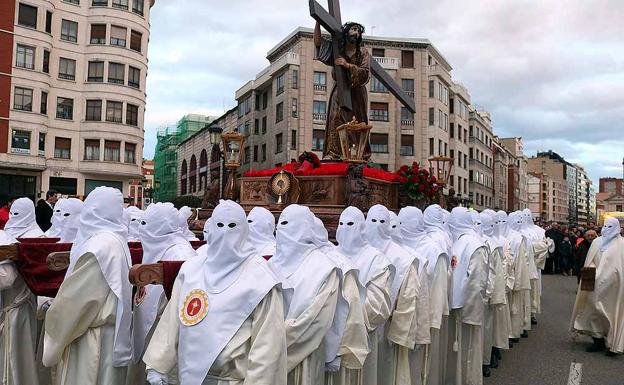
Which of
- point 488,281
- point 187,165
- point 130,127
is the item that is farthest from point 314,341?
point 187,165

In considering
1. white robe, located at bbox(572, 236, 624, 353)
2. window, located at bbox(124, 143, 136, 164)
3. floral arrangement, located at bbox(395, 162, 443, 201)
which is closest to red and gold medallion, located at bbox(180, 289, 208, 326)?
white robe, located at bbox(572, 236, 624, 353)

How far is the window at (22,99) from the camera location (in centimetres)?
3447

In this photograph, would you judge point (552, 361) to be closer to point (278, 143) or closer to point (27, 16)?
point (27, 16)

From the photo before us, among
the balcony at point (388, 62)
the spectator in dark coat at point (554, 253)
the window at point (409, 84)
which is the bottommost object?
the spectator in dark coat at point (554, 253)

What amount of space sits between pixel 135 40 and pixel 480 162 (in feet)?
149

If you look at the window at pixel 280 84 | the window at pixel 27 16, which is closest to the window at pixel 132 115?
the window at pixel 27 16

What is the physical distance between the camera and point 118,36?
126 feet

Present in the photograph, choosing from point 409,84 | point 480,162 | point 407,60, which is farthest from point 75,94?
point 480,162

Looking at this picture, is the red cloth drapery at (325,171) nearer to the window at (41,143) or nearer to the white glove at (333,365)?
the white glove at (333,365)

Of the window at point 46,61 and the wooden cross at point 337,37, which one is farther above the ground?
the window at point 46,61

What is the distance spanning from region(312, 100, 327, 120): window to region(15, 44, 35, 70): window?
71.0 feet

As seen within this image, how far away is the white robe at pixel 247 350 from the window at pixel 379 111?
47.0 m

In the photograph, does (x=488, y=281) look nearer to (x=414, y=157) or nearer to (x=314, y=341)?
(x=314, y=341)

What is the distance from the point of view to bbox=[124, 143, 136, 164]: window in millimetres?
38812
